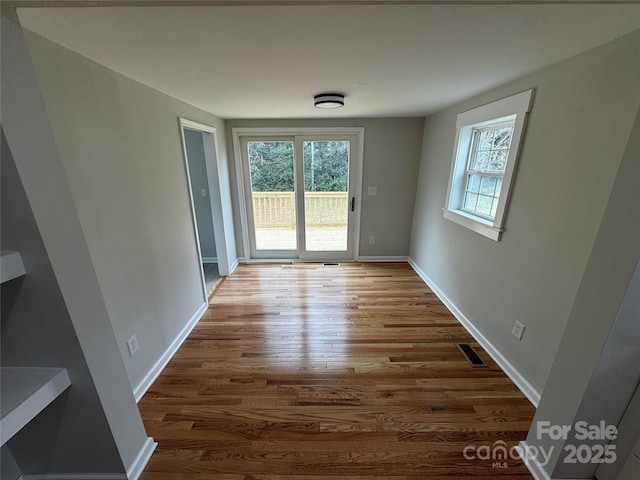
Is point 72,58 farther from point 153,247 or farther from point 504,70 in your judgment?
point 504,70

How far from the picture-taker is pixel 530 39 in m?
1.19

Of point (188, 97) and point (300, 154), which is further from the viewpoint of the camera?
point (300, 154)

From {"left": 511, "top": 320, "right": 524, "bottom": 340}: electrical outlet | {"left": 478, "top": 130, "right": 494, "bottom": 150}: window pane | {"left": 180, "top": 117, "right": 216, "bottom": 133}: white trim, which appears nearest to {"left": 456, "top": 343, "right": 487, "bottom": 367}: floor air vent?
{"left": 511, "top": 320, "right": 524, "bottom": 340}: electrical outlet

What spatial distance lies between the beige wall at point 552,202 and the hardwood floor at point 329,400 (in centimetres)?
39

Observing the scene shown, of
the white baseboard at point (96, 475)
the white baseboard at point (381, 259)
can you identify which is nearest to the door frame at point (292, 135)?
the white baseboard at point (381, 259)

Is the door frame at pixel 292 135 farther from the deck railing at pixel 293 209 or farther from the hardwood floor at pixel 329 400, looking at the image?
the hardwood floor at pixel 329 400

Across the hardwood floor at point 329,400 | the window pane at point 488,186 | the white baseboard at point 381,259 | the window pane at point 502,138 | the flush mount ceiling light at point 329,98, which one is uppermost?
→ the flush mount ceiling light at point 329,98

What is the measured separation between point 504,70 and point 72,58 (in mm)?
2445

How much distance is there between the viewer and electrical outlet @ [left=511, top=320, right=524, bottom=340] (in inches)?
69.7

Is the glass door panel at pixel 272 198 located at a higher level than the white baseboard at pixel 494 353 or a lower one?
higher

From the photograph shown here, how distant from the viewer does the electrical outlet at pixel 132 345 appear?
5.31ft

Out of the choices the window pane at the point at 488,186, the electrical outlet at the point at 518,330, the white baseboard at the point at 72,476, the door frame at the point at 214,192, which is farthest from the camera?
the door frame at the point at 214,192

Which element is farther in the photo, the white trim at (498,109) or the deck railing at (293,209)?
the deck railing at (293,209)

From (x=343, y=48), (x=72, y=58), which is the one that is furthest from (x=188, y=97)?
(x=343, y=48)
